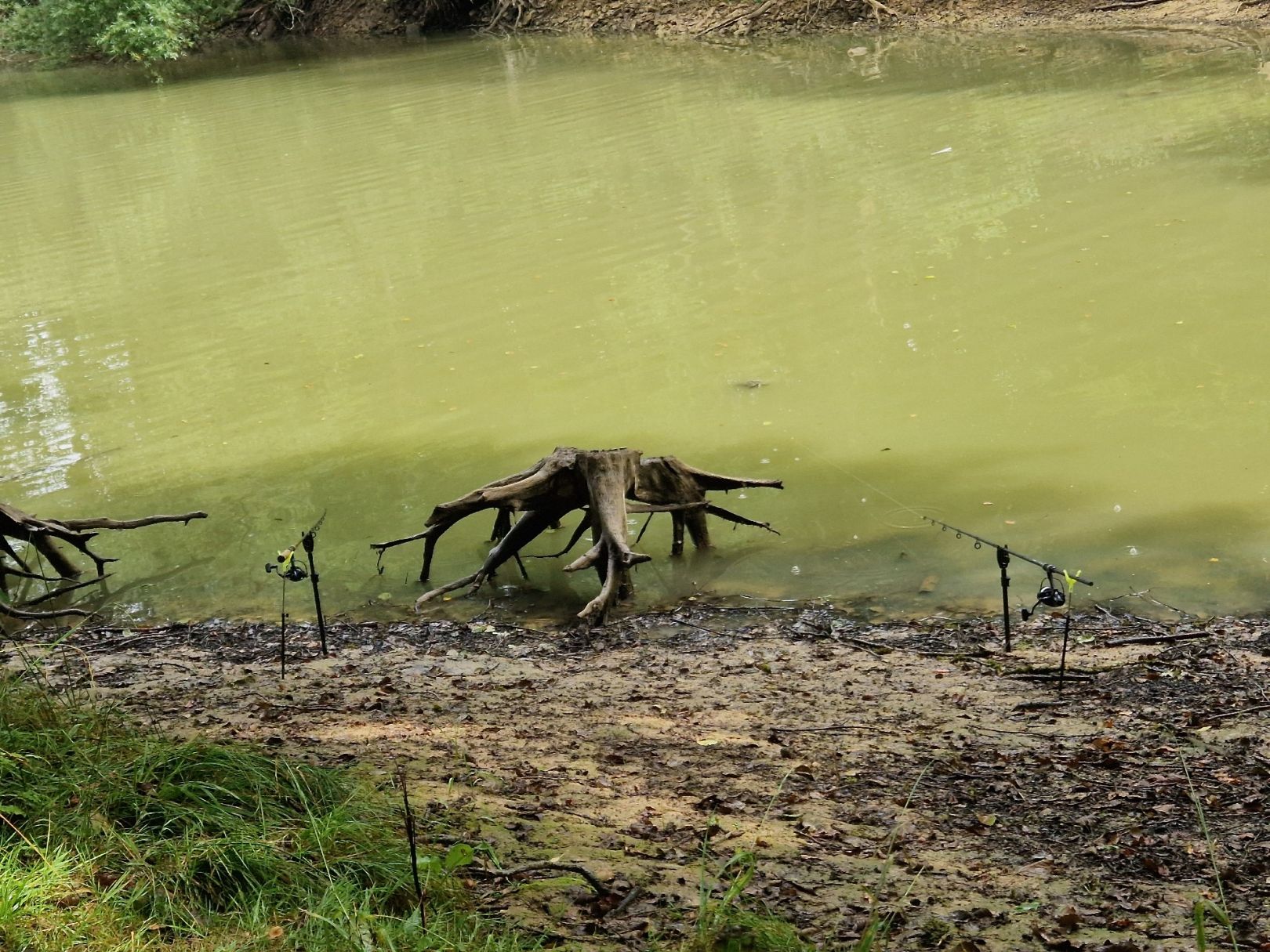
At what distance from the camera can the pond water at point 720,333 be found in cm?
782

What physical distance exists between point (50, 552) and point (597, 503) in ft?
11.0

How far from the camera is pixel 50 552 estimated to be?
311 inches

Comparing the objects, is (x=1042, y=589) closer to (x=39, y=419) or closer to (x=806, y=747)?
(x=806, y=747)

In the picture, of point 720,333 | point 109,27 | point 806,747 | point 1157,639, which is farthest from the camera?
point 109,27

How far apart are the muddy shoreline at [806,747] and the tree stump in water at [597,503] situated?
1.26ft

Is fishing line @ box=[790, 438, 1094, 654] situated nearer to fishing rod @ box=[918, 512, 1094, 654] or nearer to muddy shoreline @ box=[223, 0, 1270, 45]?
fishing rod @ box=[918, 512, 1094, 654]

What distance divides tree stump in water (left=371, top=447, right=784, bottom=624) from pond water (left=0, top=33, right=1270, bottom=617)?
1.02ft

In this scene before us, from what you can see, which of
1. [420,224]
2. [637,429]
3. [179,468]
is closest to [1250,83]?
[420,224]

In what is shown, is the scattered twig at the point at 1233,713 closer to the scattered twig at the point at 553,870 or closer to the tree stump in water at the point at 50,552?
the scattered twig at the point at 553,870

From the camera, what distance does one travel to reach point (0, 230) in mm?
17188

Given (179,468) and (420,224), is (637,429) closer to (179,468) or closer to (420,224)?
(179,468)

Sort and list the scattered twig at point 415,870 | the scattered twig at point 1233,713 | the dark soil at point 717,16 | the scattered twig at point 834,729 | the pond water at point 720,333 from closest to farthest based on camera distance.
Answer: the scattered twig at point 415,870 < the scattered twig at point 1233,713 < the scattered twig at point 834,729 < the pond water at point 720,333 < the dark soil at point 717,16

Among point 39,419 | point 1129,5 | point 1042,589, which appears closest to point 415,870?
point 1042,589

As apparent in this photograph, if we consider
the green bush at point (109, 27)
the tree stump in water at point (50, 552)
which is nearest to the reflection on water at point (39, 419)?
the tree stump in water at point (50, 552)
